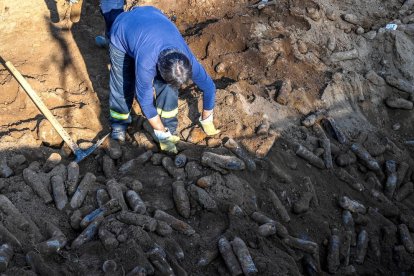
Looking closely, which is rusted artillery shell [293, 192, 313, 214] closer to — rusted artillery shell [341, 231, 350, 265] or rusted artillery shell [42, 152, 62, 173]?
rusted artillery shell [341, 231, 350, 265]

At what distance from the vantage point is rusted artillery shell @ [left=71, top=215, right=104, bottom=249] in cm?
483

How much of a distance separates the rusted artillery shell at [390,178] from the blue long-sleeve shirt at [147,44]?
9.90 ft

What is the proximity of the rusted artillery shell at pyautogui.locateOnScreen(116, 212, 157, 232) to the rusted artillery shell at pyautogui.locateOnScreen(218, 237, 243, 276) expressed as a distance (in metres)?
0.77

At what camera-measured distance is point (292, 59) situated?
783 cm

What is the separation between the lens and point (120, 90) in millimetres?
6336

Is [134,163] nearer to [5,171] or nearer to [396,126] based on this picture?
[5,171]

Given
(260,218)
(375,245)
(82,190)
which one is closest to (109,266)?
(82,190)

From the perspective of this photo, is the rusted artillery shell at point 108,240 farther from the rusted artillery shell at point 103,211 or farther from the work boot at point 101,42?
the work boot at point 101,42

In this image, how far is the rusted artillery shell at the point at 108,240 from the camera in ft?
15.4

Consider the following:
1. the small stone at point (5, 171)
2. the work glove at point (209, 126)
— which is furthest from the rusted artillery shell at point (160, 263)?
the small stone at point (5, 171)

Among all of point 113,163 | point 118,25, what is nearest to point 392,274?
point 113,163

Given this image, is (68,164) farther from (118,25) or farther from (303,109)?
(303,109)

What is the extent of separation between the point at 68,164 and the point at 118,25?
1.97m

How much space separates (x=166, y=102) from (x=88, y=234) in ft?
7.01
